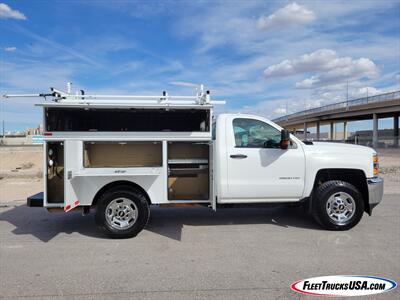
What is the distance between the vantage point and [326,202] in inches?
255

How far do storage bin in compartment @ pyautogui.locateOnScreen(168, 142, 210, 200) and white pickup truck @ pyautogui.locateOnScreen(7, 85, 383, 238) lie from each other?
19 millimetres

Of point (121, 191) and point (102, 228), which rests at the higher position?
point (121, 191)

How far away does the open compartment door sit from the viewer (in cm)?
594

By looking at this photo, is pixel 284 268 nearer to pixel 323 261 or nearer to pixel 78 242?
pixel 323 261

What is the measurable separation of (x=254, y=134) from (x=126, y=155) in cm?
242

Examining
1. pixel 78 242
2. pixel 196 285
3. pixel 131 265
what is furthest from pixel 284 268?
pixel 78 242

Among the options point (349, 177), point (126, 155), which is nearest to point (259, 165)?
point (349, 177)

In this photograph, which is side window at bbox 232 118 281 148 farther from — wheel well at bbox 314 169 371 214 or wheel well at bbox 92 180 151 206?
wheel well at bbox 92 180 151 206

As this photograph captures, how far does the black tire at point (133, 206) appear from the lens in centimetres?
607

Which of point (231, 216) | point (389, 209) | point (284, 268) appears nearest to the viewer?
point (284, 268)

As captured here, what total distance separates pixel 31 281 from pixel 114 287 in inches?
42.2

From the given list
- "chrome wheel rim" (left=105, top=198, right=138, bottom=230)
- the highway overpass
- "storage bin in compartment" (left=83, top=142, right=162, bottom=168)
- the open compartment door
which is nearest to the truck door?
"storage bin in compartment" (left=83, top=142, right=162, bottom=168)

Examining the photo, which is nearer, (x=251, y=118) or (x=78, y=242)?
(x=78, y=242)

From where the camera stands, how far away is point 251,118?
21.8ft
